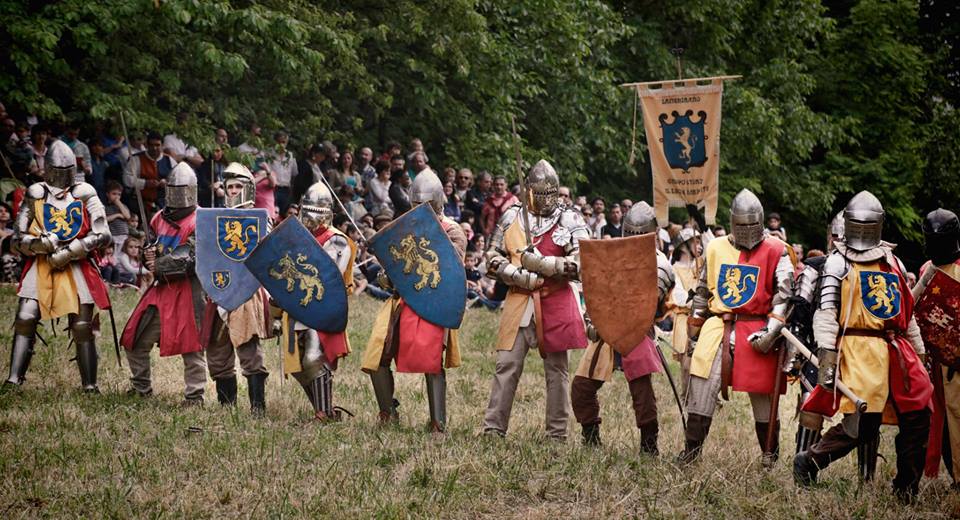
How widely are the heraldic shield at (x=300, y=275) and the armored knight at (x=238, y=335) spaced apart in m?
0.40

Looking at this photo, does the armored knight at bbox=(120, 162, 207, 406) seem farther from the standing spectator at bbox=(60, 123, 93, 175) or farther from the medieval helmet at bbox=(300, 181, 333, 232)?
the standing spectator at bbox=(60, 123, 93, 175)

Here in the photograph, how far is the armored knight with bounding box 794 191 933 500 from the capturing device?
6.65 metres

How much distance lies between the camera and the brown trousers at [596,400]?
302 inches

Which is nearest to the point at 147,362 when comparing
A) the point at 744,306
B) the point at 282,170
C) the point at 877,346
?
the point at 744,306

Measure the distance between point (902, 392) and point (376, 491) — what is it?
9.61ft

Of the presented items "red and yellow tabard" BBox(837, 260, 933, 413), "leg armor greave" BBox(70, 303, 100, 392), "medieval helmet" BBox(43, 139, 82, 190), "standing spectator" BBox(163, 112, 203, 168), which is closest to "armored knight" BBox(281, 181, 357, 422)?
"leg armor greave" BBox(70, 303, 100, 392)

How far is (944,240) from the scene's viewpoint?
24.0 feet

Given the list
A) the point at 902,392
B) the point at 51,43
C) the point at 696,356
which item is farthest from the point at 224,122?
the point at 902,392

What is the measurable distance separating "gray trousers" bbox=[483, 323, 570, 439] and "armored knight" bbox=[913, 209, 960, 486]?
2253 millimetres

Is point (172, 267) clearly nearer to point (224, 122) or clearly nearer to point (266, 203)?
point (266, 203)

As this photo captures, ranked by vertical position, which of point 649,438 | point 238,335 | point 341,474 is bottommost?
point 649,438

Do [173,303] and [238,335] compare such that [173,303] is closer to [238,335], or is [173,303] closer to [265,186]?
[238,335]

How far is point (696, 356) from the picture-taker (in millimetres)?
7406

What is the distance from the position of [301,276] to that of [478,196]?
868 cm
